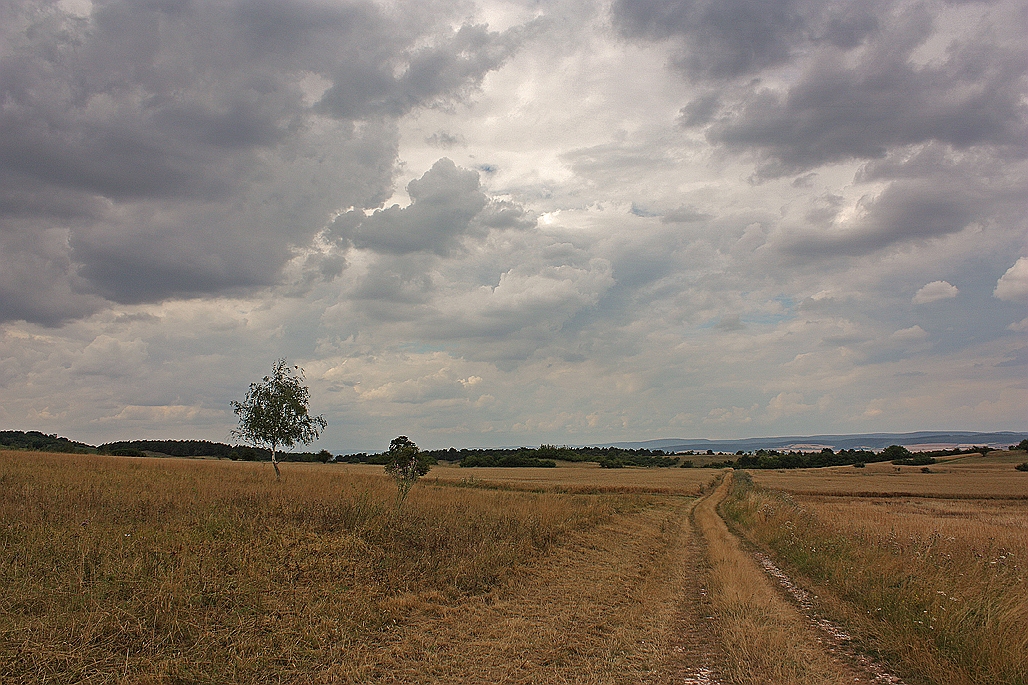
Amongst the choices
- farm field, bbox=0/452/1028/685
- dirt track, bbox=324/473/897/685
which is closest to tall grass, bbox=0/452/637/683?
farm field, bbox=0/452/1028/685

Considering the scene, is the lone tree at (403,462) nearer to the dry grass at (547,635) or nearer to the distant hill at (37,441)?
the dry grass at (547,635)

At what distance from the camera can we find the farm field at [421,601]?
24.3ft

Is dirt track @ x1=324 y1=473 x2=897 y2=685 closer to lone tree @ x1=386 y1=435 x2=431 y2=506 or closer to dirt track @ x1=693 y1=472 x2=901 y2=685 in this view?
dirt track @ x1=693 y1=472 x2=901 y2=685

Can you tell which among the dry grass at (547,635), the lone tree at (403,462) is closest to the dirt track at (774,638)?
the dry grass at (547,635)

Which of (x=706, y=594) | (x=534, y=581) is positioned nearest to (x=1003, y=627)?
(x=706, y=594)

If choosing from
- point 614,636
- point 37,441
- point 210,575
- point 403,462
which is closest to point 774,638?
point 614,636

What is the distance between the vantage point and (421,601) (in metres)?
10.4

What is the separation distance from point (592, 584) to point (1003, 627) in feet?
23.7

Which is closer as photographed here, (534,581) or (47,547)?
(47,547)

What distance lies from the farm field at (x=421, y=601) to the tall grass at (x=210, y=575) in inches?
1.5

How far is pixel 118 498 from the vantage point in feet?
42.4

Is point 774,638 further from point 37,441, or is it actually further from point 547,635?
point 37,441

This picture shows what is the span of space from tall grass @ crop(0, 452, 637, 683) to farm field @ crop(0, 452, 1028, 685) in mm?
37

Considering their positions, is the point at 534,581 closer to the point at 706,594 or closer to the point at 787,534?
the point at 706,594
